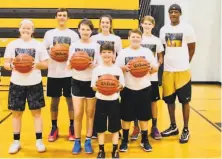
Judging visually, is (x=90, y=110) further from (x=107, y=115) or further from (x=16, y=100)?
(x=16, y=100)

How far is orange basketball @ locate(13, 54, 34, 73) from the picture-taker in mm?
3684

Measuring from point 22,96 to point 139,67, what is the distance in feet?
4.26

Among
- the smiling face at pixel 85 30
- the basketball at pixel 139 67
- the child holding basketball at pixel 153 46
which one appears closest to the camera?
the basketball at pixel 139 67

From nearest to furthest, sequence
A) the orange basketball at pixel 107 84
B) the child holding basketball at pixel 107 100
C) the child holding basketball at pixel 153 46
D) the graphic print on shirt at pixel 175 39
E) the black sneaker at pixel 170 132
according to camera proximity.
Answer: the orange basketball at pixel 107 84 → the child holding basketball at pixel 107 100 → the child holding basketball at pixel 153 46 → the graphic print on shirt at pixel 175 39 → the black sneaker at pixel 170 132

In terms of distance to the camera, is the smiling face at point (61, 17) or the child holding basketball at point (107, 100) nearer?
the child holding basketball at point (107, 100)

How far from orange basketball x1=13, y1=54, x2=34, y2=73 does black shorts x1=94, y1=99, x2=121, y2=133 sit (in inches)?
31.7

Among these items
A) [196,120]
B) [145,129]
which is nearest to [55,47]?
[145,129]

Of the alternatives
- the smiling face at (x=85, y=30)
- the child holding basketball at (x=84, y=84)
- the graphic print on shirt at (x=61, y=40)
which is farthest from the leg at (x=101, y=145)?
the graphic print on shirt at (x=61, y=40)

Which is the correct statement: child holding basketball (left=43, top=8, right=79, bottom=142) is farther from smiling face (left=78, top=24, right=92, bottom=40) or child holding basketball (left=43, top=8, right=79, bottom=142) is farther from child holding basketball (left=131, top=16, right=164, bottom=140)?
child holding basketball (left=131, top=16, right=164, bottom=140)

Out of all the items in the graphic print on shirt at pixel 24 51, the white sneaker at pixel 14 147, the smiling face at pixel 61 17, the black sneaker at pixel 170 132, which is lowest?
the black sneaker at pixel 170 132

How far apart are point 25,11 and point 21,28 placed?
5.02 meters

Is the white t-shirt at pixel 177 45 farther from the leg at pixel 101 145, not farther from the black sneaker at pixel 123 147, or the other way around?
the leg at pixel 101 145

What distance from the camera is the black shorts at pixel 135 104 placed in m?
3.87

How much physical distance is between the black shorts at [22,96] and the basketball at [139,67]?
41.1 inches
